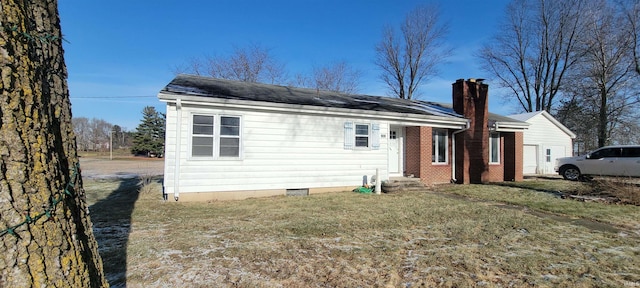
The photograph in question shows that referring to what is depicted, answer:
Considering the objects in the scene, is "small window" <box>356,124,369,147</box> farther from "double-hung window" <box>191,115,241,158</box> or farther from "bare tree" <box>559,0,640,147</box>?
"bare tree" <box>559,0,640,147</box>

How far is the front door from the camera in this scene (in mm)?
12367

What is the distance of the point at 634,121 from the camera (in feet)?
76.6

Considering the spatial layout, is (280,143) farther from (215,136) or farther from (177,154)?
(177,154)

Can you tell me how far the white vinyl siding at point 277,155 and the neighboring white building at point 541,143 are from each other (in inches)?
540

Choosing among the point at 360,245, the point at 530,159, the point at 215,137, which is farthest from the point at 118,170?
the point at 530,159

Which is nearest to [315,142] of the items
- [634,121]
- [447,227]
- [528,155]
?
[447,227]

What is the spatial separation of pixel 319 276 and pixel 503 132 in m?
14.2

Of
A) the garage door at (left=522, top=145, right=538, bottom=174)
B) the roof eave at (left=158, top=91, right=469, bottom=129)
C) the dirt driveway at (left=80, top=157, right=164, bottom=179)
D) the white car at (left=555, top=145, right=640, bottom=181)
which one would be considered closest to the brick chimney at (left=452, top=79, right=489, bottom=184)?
the roof eave at (left=158, top=91, right=469, bottom=129)

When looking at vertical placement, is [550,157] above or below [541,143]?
below

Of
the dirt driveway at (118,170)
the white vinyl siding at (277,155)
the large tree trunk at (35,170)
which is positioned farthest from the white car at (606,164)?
the dirt driveway at (118,170)

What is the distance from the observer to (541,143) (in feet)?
66.4

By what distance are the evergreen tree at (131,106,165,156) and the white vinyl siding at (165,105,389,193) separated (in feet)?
147

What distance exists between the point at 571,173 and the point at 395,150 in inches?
389

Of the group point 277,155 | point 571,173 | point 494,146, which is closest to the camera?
point 277,155
